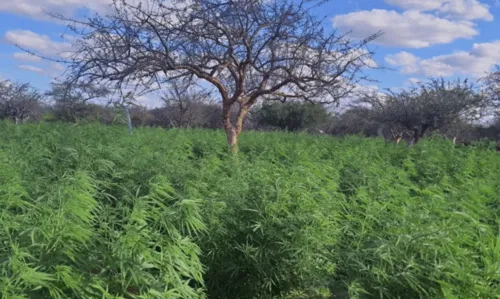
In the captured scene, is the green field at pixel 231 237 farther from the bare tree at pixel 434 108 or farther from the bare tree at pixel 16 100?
the bare tree at pixel 16 100

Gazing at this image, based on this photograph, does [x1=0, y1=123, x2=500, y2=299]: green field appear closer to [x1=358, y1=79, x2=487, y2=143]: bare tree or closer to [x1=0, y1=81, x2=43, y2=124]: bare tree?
[x1=358, y1=79, x2=487, y2=143]: bare tree

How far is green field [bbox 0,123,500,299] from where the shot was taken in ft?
7.91

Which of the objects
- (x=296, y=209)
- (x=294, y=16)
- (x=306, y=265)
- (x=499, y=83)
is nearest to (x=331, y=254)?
(x=306, y=265)

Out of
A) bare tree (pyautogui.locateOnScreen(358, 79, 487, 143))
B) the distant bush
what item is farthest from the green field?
the distant bush

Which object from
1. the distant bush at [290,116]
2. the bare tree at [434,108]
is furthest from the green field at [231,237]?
the distant bush at [290,116]

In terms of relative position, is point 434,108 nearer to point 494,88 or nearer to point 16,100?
point 494,88

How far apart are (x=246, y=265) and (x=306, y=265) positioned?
0.45 meters

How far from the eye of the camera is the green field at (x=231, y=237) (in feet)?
7.91

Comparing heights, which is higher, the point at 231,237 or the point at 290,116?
the point at 290,116

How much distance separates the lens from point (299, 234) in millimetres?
3572

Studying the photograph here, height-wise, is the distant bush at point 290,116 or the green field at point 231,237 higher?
the distant bush at point 290,116

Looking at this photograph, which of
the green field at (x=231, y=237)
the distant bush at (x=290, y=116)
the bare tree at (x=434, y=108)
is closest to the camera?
the green field at (x=231, y=237)

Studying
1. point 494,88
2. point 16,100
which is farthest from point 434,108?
point 16,100

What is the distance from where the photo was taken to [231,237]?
12.6 ft
